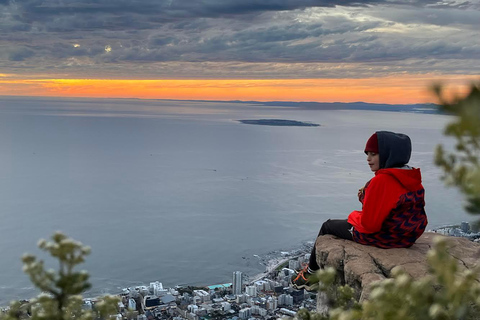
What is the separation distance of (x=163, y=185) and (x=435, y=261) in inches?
1887

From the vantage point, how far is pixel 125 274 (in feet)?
84.9

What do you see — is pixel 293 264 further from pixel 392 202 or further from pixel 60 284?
pixel 60 284

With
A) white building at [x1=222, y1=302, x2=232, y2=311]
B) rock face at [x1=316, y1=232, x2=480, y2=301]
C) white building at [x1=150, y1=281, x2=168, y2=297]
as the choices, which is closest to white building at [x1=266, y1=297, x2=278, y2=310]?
white building at [x1=222, y1=302, x2=232, y2=311]

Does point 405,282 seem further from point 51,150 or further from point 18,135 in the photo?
point 18,135

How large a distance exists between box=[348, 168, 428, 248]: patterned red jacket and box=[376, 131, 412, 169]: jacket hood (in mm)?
142

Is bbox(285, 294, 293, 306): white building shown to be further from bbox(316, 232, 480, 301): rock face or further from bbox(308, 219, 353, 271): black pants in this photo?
bbox(316, 232, 480, 301): rock face

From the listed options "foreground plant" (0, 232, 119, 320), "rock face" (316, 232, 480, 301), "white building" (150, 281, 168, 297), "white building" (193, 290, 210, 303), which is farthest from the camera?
"white building" (150, 281, 168, 297)

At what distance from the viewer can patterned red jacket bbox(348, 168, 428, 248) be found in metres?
4.78

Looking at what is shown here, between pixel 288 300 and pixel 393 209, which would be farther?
pixel 288 300

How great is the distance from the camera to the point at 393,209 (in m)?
4.82

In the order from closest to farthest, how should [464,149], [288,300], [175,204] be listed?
[464,149]
[288,300]
[175,204]

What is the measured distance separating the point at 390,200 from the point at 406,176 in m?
0.30

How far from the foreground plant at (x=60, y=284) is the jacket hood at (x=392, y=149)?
3.63 m

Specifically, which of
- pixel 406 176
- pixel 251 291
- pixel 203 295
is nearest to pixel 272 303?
pixel 251 291
